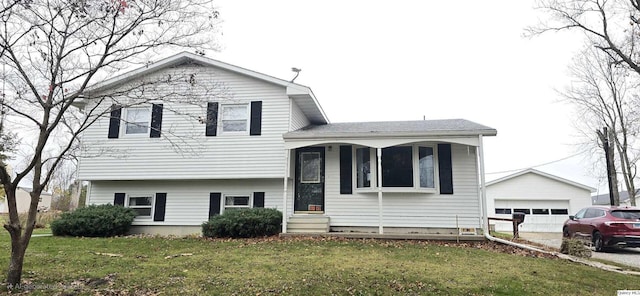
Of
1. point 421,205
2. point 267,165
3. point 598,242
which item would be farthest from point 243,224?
point 598,242

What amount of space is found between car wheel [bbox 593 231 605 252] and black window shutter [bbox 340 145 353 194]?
7.81m

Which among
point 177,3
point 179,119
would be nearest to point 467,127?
point 177,3

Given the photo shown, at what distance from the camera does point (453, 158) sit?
475 inches

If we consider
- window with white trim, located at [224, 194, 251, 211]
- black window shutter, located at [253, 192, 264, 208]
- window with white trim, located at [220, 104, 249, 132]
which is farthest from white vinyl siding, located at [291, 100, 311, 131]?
window with white trim, located at [224, 194, 251, 211]

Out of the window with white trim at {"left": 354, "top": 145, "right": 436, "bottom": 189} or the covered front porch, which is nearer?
the covered front porch

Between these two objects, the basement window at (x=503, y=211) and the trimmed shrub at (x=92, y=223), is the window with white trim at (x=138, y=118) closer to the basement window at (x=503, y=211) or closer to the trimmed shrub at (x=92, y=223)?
the trimmed shrub at (x=92, y=223)

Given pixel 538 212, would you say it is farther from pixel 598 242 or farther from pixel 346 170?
pixel 346 170

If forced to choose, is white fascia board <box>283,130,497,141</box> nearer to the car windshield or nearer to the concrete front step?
the concrete front step

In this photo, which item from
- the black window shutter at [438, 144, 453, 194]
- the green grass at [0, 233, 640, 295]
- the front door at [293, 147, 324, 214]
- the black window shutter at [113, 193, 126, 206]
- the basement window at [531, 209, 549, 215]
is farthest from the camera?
the basement window at [531, 209, 549, 215]

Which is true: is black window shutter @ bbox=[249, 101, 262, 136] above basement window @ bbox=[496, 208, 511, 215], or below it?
above

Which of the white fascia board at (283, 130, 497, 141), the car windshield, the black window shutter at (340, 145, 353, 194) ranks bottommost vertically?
the car windshield

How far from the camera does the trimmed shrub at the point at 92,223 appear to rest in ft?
38.5

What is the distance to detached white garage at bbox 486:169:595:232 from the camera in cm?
2106

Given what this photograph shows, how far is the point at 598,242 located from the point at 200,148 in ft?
43.3
